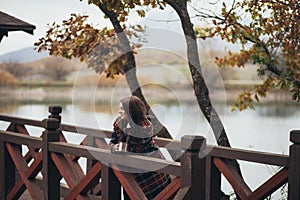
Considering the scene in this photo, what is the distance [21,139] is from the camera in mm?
4125

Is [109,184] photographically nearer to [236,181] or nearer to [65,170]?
[65,170]

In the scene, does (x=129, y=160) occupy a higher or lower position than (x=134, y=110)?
lower

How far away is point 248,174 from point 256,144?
2.14m

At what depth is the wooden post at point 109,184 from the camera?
327 cm

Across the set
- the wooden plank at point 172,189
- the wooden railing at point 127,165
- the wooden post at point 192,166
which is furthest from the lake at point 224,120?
the wooden post at point 192,166

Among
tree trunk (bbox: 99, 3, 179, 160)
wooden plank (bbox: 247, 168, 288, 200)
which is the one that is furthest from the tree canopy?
wooden plank (bbox: 247, 168, 288, 200)

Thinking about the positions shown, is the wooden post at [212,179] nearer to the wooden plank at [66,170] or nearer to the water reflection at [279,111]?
the wooden plank at [66,170]

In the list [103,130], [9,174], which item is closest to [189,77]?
[103,130]

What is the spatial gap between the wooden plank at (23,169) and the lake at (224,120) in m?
0.48

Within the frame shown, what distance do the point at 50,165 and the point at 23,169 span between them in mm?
505

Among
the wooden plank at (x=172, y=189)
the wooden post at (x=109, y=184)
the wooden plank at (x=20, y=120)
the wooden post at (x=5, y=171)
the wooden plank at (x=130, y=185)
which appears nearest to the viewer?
the wooden plank at (x=172, y=189)

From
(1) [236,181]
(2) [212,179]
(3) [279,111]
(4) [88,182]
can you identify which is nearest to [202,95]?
(2) [212,179]

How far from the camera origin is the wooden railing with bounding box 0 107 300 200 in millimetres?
2904

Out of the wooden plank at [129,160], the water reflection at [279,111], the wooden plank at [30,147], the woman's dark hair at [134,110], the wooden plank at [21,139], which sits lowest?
the water reflection at [279,111]
